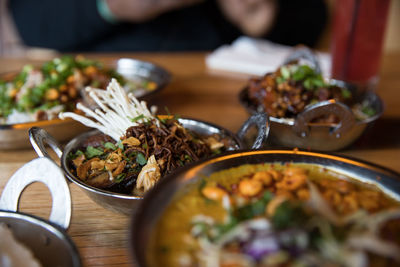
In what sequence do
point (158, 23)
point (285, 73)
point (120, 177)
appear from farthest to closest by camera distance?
point (158, 23)
point (285, 73)
point (120, 177)

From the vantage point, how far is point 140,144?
4.78 ft

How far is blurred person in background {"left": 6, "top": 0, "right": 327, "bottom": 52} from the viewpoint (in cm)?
392

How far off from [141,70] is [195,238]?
7.35 feet

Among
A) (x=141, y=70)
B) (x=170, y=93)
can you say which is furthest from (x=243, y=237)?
(x=141, y=70)

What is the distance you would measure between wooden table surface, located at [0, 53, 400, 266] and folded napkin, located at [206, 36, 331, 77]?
0.13 meters

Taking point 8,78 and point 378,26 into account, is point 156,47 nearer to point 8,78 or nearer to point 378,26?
point 8,78

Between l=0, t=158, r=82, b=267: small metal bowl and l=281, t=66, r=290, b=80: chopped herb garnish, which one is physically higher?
l=281, t=66, r=290, b=80: chopped herb garnish

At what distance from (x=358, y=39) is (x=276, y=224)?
7.76 ft

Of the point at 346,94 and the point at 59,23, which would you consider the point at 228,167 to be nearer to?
the point at 346,94

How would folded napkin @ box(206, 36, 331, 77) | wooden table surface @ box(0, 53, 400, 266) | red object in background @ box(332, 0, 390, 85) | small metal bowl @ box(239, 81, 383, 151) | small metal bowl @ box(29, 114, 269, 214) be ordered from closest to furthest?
1. small metal bowl @ box(29, 114, 269, 214)
2. wooden table surface @ box(0, 53, 400, 266)
3. small metal bowl @ box(239, 81, 383, 151)
4. red object in background @ box(332, 0, 390, 85)
5. folded napkin @ box(206, 36, 331, 77)

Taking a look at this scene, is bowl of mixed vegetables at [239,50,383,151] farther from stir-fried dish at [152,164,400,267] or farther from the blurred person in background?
the blurred person in background

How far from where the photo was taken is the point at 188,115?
93.3 inches

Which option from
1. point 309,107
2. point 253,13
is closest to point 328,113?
point 309,107

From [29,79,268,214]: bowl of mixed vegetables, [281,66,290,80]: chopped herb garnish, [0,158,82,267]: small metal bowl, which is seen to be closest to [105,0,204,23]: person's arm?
[281,66,290,80]: chopped herb garnish
